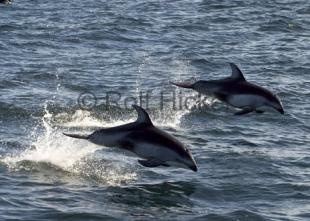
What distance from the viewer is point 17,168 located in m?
16.5

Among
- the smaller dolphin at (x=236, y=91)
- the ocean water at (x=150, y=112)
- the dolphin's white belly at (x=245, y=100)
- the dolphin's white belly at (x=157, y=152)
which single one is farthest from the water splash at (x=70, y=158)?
the dolphin's white belly at (x=245, y=100)

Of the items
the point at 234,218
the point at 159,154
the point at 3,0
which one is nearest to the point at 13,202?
the point at 159,154

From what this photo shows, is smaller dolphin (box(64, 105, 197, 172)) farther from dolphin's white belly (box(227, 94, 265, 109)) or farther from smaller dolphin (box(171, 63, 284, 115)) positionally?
dolphin's white belly (box(227, 94, 265, 109))

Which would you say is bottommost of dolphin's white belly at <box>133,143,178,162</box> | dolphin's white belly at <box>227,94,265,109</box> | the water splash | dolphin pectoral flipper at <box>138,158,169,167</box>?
the water splash

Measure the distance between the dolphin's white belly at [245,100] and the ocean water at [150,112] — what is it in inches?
57.9

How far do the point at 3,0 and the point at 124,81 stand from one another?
4.76 meters

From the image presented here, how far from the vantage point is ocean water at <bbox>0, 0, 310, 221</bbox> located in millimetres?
14875

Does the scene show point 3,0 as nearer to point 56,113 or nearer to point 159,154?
point 56,113

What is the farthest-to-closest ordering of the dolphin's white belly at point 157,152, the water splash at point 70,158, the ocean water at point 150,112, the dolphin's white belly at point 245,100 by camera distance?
the dolphin's white belly at point 245,100, the water splash at point 70,158, the ocean water at point 150,112, the dolphin's white belly at point 157,152

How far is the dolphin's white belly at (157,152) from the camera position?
48.1 ft

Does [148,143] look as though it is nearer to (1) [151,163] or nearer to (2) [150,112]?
(1) [151,163]

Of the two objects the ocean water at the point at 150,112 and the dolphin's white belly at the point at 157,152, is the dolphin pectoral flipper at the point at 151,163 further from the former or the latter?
the ocean water at the point at 150,112

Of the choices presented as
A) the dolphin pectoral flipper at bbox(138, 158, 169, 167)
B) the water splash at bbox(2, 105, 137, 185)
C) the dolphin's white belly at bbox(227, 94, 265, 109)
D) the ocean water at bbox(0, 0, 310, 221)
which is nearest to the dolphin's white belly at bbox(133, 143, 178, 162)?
the dolphin pectoral flipper at bbox(138, 158, 169, 167)

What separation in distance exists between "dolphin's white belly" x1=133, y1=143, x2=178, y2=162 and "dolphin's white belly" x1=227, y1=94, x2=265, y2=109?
2488mm
